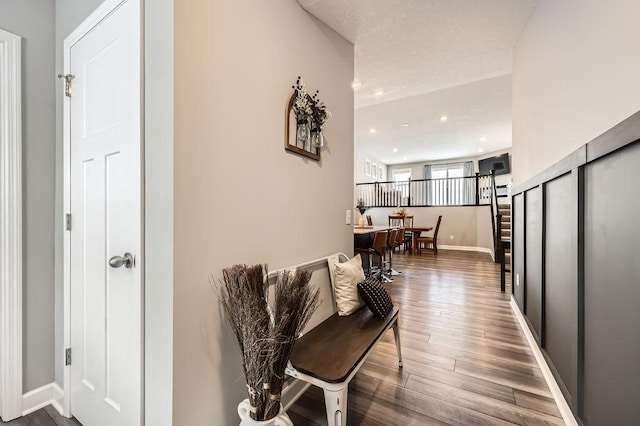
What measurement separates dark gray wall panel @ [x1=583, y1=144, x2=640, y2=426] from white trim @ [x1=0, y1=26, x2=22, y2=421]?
10.0ft

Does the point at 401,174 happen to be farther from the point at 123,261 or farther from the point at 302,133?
the point at 123,261

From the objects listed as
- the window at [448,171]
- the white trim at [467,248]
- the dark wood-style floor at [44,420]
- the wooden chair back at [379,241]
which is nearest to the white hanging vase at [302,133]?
the dark wood-style floor at [44,420]

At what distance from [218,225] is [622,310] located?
5.63ft

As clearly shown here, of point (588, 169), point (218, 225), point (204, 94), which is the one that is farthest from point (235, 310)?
point (588, 169)

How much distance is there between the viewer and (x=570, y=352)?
1480mm

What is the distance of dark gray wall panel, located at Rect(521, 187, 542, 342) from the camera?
2.06 metres

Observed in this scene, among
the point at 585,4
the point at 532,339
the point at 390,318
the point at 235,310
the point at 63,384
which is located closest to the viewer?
the point at 235,310

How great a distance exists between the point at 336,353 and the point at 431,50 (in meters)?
2.92

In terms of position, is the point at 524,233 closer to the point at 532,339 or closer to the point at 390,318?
the point at 532,339

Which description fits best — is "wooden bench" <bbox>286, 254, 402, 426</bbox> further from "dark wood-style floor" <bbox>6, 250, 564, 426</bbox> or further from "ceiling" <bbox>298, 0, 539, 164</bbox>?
"ceiling" <bbox>298, 0, 539, 164</bbox>

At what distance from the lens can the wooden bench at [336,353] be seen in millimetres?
1212

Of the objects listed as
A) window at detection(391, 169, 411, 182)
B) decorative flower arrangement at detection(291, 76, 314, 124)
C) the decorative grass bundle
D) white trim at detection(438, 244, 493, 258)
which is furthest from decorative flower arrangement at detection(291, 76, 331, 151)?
window at detection(391, 169, 411, 182)

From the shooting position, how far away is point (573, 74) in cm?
153

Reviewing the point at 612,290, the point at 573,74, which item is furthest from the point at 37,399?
the point at 573,74
